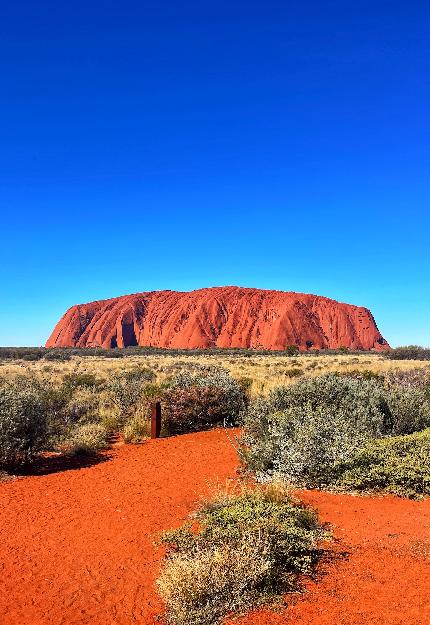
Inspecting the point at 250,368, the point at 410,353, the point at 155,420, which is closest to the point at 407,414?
the point at 155,420

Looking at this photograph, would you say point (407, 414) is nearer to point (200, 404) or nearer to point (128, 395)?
point (200, 404)

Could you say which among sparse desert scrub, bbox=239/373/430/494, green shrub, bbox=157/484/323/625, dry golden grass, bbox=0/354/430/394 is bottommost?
green shrub, bbox=157/484/323/625

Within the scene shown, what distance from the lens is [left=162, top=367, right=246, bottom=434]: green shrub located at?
13117 mm

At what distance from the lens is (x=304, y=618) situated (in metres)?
3.87

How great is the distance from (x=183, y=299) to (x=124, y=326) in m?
17.4

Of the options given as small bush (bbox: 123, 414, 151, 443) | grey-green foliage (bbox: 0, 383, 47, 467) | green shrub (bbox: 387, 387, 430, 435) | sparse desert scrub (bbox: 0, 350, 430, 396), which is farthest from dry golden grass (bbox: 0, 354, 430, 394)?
grey-green foliage (bbox: 0, 383, 47, 467)

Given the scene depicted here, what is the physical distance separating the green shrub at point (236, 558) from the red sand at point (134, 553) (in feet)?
0.80

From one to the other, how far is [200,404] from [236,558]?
30.3ft

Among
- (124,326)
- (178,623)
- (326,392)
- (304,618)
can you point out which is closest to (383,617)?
(304,618)

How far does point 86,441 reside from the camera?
10.9 m

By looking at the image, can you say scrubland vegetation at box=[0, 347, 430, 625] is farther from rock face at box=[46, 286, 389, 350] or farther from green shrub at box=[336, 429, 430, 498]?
rock face at box=[46, 286, 389, 350]

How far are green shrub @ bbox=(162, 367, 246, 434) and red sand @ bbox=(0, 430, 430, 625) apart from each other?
164 inches

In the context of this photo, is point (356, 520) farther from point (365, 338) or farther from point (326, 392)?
point (365, 338)

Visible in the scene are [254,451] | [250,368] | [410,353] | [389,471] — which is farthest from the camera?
[410,353]
